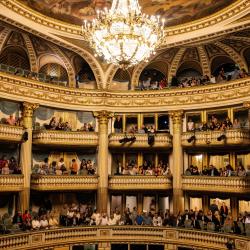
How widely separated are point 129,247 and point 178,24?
10.2 metres

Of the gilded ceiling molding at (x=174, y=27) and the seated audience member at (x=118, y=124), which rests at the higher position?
the gilded ceiling molding at (x=174, y=27)

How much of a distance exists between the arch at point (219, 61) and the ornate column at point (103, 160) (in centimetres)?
586

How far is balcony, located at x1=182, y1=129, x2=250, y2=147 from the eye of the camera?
54.5 ft

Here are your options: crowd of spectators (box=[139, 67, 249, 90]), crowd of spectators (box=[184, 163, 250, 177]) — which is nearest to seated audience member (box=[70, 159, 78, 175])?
crowd of spectators (box=[139, 67, 249, 90])

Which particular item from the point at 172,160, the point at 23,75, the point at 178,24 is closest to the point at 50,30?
the point at 23,75

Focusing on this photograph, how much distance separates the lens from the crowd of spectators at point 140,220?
14305 millimetres

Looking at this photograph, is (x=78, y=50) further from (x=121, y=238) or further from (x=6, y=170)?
(x=121, y=238)

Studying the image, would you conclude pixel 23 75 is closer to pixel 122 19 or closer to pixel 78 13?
pixel 78 13

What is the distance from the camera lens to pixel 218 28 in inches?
615

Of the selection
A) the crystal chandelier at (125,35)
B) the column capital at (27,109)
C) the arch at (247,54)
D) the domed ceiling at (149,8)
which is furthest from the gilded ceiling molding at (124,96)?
the crystal chandelier at (125,35)

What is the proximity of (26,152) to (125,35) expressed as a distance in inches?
368

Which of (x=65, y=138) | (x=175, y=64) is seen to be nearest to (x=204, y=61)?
(x=175, y=64)

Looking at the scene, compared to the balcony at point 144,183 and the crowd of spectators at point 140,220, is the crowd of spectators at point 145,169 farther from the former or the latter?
the crowd of spectators at point 140,220

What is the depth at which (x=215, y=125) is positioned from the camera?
17.8 metres
